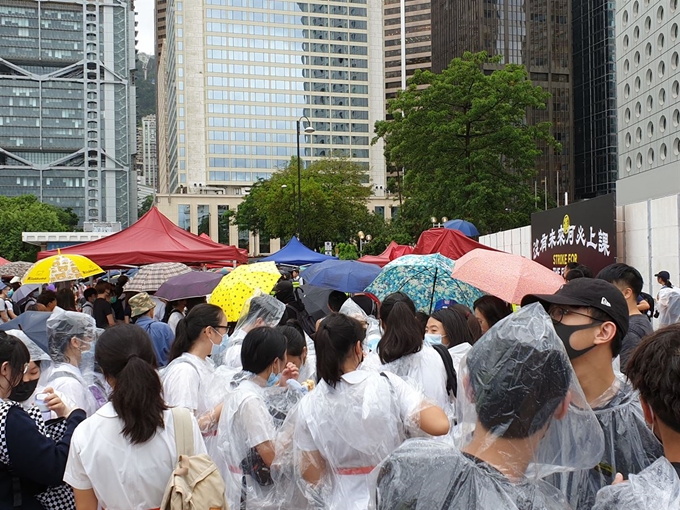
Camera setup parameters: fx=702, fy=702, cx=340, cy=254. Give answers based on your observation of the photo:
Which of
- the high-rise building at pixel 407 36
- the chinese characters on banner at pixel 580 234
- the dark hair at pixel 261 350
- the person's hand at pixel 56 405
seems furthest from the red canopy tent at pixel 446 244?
the high-rise building at pixel 407 36

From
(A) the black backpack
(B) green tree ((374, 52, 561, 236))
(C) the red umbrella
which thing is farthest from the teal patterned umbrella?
(B) green tree ((374, 52, 561, 236))

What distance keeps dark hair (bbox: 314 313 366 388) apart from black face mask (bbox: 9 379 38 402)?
5.00 ft

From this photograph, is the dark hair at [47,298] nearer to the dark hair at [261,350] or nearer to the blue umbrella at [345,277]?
the blue umbrella at [345,277]

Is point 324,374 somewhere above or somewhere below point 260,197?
below

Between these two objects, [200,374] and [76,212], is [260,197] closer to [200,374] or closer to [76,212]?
[200,374]

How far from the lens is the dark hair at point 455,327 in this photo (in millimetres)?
5098

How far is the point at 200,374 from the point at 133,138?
5344 inches

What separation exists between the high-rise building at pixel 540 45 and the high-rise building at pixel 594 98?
1201 mm

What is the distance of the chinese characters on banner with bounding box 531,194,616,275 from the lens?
15141mm

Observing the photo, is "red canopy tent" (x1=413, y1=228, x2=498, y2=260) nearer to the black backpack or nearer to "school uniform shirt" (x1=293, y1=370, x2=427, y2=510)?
the black backpack

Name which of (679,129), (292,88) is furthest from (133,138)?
(679,129)

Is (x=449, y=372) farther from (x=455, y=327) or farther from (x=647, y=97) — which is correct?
(x=647, y=97)

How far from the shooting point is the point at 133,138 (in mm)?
132625

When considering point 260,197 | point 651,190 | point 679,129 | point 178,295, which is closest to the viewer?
point 178,295
